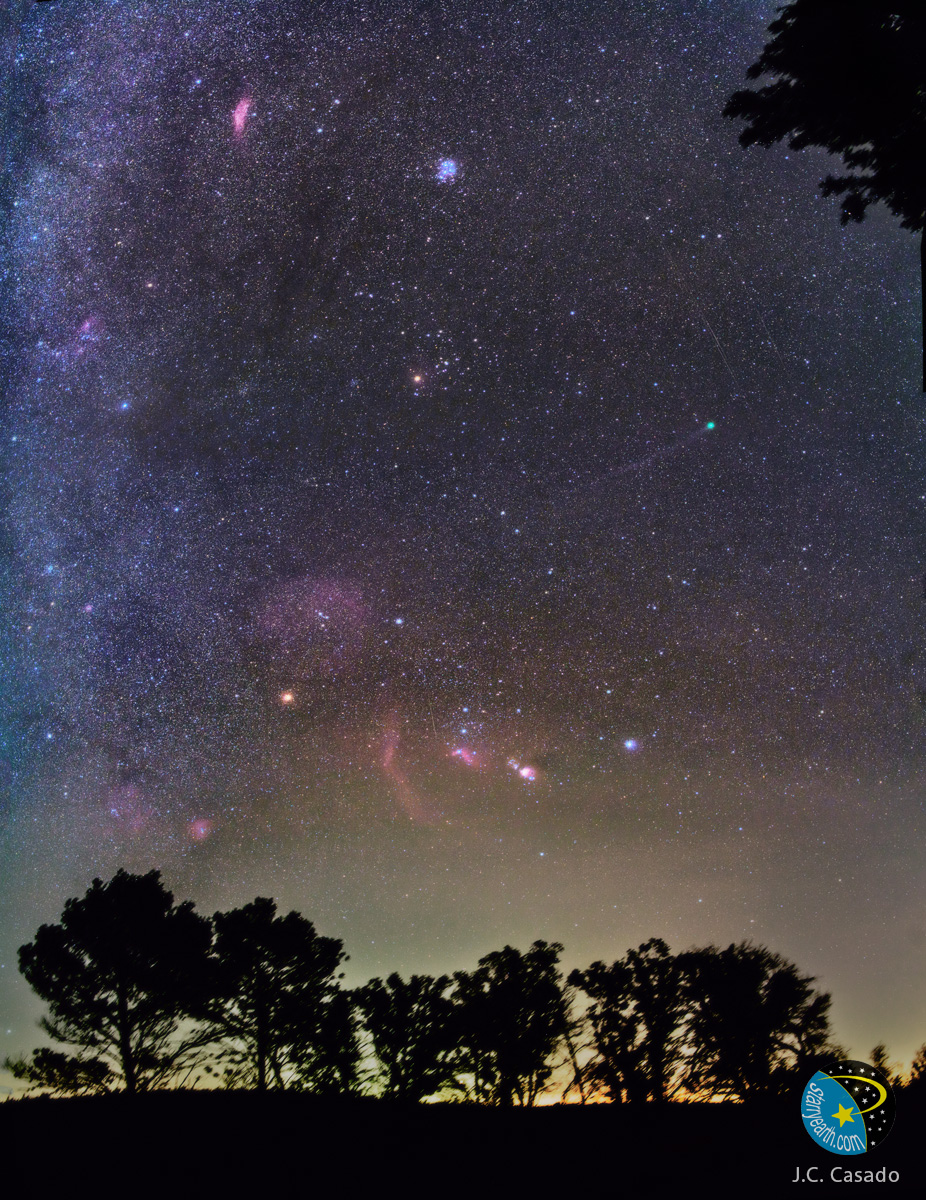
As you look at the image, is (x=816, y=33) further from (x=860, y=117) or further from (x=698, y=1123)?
(x=698, y=1123)

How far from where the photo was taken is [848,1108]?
31.1ft

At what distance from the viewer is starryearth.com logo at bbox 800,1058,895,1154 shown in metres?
9.30

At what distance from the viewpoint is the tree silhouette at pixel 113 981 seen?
19750 millimetres

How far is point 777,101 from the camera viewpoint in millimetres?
6980

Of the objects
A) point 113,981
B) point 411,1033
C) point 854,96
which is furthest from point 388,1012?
point 854,96

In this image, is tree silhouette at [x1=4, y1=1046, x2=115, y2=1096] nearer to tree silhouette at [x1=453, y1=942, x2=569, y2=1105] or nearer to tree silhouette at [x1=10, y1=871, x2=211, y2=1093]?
tree silhouette at [x1=10, y1=871, x2=211, y2=1093]

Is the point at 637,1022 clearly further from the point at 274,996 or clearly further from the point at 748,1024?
the point at 274,996

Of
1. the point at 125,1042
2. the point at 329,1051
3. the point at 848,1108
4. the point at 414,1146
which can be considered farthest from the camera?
the point at 329,1051

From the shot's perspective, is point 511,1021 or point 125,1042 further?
point 511,1021

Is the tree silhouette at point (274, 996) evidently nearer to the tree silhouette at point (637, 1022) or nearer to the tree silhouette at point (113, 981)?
the tree silhouette at point (113, 981)

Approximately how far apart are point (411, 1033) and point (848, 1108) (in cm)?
1955

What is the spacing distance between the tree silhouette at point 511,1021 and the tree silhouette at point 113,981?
1033 centimetres

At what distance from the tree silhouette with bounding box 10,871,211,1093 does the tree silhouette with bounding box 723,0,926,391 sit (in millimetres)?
24523

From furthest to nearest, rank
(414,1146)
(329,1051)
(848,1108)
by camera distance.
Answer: (329,1051), (414,1146), (848,1108)
